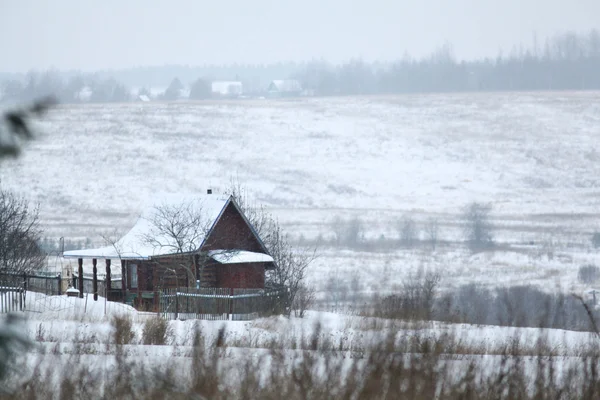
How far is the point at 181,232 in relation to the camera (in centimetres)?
3891

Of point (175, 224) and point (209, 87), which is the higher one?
point (209, 87)

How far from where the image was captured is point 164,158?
13475cm

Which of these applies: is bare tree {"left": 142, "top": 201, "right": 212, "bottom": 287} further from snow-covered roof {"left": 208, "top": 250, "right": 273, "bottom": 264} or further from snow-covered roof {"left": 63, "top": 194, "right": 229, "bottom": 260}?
snow-covered roof {"left": 208, "top": 250, "right": 273, "bottom": 264}

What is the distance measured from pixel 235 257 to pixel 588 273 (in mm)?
43396

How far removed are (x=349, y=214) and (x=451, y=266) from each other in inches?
1139

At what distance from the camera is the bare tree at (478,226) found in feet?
311

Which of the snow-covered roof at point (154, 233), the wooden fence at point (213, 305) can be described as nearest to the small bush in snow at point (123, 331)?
the wooden fence at point (213, 305)

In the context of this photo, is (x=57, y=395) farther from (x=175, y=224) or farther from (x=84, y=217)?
(x=84, y=217)

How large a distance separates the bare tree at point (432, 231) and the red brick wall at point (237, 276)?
5469 cm

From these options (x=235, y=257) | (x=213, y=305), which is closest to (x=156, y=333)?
(x=213, y=305)

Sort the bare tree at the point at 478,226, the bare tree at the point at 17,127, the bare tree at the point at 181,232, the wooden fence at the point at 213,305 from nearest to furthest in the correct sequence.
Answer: the bare tree at the point at 17,127 → the wooden fence at the point at 213,305 → the bare tree at the point at 181,232 → the bare tree at the point at 478,226

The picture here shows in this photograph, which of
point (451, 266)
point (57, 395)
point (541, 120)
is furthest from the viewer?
point (541, 120)

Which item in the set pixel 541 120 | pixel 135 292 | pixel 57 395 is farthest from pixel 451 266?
pixel 541 120

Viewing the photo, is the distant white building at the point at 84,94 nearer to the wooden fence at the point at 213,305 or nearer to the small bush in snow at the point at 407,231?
the small bush in snow at the point at 407,231
